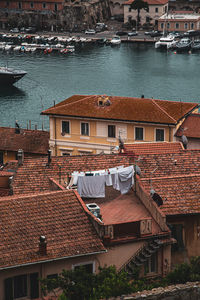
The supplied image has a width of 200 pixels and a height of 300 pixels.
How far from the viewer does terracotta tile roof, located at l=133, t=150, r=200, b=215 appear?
21.8 meters

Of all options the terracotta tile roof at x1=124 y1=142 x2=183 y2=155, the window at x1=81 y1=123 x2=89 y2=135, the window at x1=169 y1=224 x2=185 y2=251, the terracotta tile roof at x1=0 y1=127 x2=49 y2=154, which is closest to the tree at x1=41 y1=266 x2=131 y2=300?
the window at x1=169 y1=224 x2=185 y2=251

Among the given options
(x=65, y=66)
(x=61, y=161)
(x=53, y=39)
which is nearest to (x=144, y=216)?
(x=61, y=161)

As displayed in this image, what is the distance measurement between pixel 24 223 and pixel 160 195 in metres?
4.79

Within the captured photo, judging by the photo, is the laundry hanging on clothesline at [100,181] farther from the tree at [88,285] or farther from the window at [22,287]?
the tree at [88,285]

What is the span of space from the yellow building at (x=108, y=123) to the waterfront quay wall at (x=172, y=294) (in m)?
32.8

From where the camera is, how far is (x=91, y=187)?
77.4 feet

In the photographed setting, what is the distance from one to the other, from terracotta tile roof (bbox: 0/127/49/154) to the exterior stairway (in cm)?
2882

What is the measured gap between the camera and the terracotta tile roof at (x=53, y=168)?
2631cm

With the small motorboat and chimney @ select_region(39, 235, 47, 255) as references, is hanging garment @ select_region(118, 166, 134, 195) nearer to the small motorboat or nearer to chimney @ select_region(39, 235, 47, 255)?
chimney @ select_region(39, 235, 47, 255)

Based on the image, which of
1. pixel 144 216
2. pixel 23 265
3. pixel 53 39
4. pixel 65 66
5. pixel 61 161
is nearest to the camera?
pixel 23 265

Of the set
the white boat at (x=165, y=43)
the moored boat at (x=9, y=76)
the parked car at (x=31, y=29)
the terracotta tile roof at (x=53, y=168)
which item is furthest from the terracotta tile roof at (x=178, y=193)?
the parked car at (x=31, y=29)

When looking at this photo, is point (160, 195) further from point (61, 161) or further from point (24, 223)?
point (61, 161)

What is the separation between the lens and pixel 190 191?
74.0ft

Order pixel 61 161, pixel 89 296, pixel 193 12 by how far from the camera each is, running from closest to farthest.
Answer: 1. pixel 89 296
2. pixel 61 161
3. pixel 193 12
